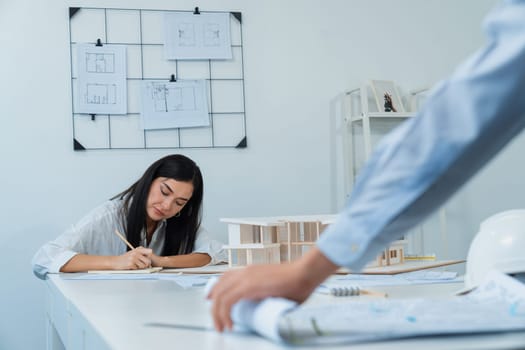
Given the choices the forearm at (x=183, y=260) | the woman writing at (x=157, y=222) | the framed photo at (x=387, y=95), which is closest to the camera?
the forearm at (x=183, y=260)

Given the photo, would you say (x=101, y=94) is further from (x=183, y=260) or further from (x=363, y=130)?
(x=363, y=130)

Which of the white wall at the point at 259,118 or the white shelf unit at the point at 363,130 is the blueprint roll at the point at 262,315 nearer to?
the white wall at the point at 259,118

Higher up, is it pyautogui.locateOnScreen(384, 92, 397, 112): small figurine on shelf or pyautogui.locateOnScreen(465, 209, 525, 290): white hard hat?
pyautogui.locateOnScreen(384, 92, 397, 112): small figurine on shelf

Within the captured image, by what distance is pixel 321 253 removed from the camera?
752 mm

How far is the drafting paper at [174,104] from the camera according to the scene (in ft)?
10.2

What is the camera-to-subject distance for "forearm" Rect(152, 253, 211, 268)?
2.26 meters

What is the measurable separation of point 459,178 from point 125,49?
8.41 ft

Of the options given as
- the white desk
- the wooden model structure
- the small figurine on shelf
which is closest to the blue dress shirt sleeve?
the white desk

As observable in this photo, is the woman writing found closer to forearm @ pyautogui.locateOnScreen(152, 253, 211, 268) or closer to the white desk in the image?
forearm @ pyautogui.locateOnScreen(152, 253, 211, 268)

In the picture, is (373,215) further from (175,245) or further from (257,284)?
(175,245)

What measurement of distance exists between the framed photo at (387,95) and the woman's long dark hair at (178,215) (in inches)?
39.7

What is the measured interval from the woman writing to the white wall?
0.41 meters

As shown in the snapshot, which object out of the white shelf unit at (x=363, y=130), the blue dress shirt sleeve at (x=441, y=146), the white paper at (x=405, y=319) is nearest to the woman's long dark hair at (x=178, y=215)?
the white shelf unit at (x=363, y=130)

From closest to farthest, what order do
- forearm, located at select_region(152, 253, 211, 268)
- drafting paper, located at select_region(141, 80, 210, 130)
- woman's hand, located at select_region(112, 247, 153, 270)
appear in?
woman's hand, located at select_region(112, 247, 153, 270) → forearm, located at select_region(152, 253, 211, 268) → drafting paper, located at select_region(141, 80, 210, 130)
